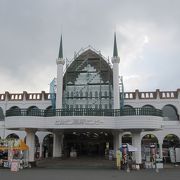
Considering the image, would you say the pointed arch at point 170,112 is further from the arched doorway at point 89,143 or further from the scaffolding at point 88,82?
the scaffolding at point 88,82

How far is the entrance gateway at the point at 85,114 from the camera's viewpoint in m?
29.8

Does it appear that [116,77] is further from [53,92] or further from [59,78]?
[53,92]

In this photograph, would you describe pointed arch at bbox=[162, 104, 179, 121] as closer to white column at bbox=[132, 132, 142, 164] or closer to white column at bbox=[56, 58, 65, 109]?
white column at bbox=[132, 132, 142, 164]

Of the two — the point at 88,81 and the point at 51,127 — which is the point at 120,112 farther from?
the point at 88,81

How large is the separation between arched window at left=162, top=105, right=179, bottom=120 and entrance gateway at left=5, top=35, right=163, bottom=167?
6766mm

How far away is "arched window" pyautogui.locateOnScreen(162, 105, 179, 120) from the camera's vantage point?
44603mm

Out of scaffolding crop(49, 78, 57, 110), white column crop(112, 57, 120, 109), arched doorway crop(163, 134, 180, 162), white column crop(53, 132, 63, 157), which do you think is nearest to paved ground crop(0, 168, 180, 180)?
white column crop(53, 132, 63, 157)

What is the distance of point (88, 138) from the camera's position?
43438 mm

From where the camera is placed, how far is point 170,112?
44750 mm

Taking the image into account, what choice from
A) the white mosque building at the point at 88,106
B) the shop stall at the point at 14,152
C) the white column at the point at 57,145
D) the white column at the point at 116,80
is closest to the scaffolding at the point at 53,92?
the white mosque building at the point at 88,106

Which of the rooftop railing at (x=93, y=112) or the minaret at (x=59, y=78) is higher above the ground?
the minaret at (x=59, y=78)

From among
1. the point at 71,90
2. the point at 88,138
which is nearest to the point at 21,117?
the point at 71,90

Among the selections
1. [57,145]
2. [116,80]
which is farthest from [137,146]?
[57,145]

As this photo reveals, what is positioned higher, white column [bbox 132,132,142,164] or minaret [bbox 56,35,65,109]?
minaret [bbox 56,35,65,109]
